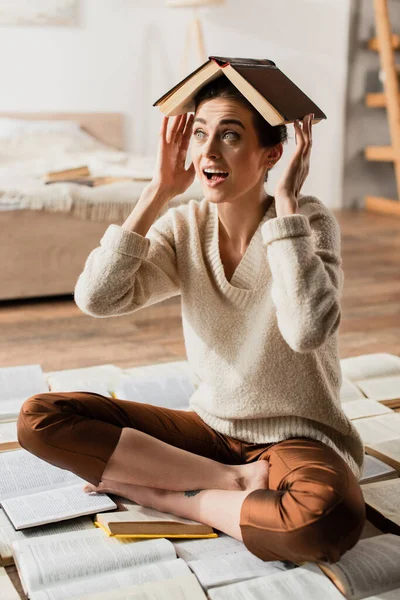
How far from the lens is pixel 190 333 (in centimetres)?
156

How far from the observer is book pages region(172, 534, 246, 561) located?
53.3 inches

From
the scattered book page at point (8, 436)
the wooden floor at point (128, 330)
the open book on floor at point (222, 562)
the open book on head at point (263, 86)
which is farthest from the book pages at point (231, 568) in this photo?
the wooden floor at point (128, 330)

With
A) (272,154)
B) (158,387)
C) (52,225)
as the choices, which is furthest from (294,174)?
(52,225)

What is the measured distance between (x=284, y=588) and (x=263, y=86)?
78 cm

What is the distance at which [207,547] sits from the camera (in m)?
1.38

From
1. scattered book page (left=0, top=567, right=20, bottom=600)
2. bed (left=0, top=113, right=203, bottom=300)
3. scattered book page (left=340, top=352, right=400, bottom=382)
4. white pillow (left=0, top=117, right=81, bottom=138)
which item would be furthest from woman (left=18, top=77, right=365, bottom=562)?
white pillow (left=0, top=117, right=81, bottom=138)

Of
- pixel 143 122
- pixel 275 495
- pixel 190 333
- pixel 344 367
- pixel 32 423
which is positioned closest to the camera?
pixel 275 495

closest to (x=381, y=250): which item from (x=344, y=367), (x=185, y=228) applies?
(x=344, y=367)

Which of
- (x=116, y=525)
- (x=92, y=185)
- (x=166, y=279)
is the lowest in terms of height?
(x=116, y=525)

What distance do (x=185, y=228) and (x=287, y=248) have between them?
0.32m

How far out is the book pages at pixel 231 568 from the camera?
128 cm

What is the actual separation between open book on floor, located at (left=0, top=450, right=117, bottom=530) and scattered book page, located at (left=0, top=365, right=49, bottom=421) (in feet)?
0.74

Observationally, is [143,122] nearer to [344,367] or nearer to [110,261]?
[344,367]

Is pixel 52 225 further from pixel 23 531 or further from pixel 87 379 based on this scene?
pixel 23 531
